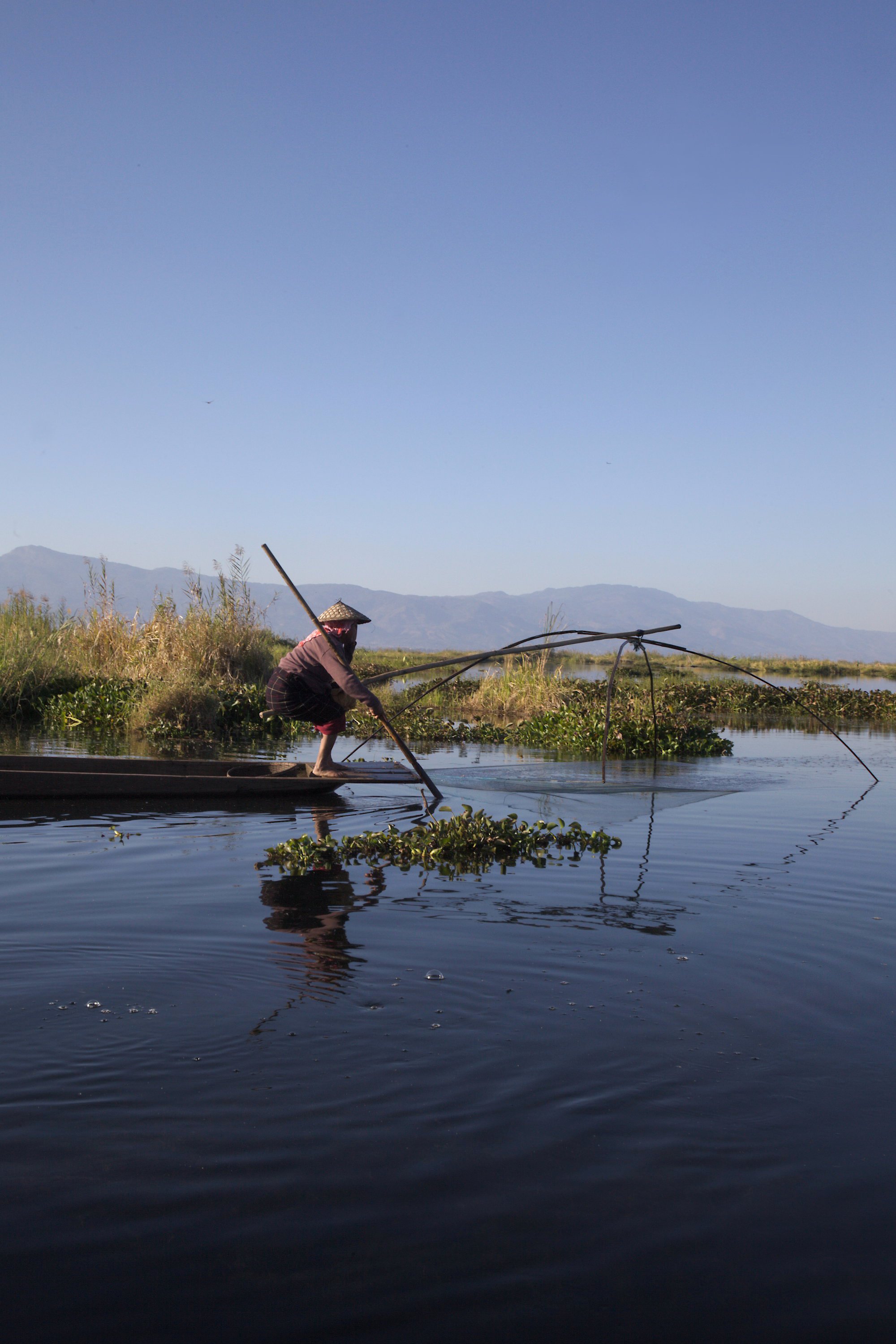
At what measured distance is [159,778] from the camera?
33.9 feet

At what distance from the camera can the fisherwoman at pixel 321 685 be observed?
1100 centimetres

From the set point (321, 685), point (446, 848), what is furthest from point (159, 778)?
point (446, 848)

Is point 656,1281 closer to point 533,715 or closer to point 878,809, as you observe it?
point 878,809

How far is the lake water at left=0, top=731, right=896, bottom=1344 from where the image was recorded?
106 inches

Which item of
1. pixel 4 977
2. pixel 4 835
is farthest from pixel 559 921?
pixel 4 835

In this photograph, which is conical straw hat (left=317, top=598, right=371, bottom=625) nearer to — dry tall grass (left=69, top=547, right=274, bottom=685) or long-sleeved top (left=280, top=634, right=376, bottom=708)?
long-sleeved top (left=280, top=634, right=376, bottom=708)

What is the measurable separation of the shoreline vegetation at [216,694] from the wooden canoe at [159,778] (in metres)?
4.65

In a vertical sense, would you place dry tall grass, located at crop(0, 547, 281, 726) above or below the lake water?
above

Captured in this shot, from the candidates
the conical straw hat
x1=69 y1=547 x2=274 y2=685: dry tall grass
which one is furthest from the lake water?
x1=69 y1=547 x2=274 y2=685: dry tall grass

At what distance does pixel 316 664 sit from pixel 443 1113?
7.88 meters

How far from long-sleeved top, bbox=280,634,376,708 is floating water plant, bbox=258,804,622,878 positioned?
7.92ft

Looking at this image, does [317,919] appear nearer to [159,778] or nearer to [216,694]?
[159,778]

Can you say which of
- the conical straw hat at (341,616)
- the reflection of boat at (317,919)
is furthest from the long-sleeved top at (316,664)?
the reflection of boat at (317,919)

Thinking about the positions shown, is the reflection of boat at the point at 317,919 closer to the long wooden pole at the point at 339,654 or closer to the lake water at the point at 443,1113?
the lake water at the point at 443,1113
